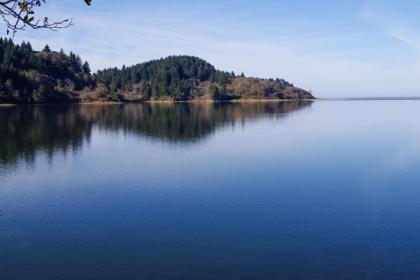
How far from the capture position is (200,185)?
32938 mm

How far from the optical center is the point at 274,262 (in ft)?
61.6

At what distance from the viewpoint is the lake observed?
1856cm

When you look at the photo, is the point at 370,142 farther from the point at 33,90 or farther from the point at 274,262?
the point at 33,90

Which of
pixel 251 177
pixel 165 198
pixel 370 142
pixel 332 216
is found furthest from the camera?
pixel 370 142

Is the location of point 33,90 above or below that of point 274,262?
above

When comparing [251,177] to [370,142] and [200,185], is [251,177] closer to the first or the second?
[200,185]

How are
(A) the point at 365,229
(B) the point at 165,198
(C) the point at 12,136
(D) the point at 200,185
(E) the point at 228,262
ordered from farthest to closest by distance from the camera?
1. (C) the point at 12,136
2. (D) the point at 200,185
3. (B) the point at 165,198
4. (A) the point at 365,229
5. (E) the point at 228,262

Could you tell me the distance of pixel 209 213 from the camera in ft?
84.7

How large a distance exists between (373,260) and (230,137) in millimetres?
45899

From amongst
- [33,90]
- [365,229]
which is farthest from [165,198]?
[33,90]

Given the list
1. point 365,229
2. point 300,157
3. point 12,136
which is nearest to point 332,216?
point 365,229

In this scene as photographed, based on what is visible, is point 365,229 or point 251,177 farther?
point 251,177

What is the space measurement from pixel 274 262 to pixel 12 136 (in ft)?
178

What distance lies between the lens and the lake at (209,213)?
18.6 meters
